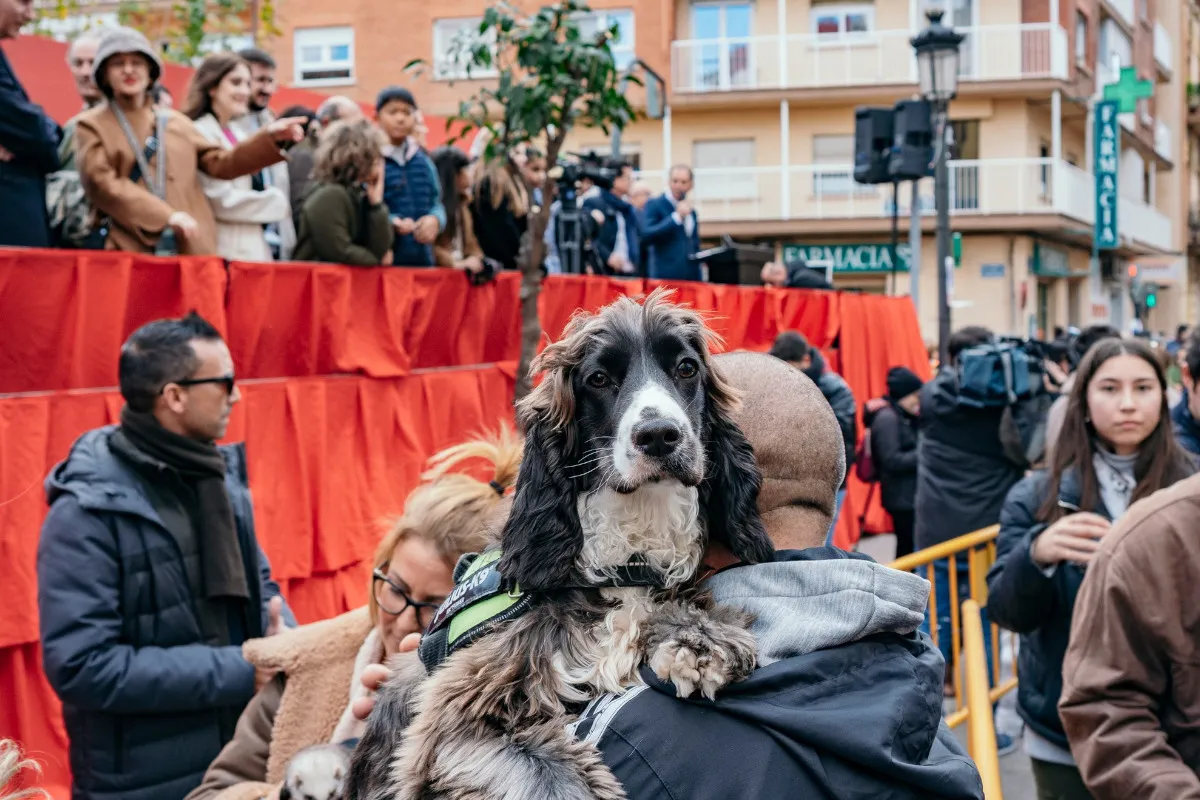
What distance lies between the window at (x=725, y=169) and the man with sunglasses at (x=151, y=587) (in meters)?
32.0

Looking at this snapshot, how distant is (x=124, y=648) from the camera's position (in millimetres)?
3523

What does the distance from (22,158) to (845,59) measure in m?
31.6

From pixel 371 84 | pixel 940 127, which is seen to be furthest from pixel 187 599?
pixel 371 84

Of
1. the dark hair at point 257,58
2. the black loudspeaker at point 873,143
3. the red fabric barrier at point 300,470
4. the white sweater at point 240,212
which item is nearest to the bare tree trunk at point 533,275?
the red fabric barrier at point 300,470

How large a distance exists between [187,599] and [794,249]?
32693 millimetres

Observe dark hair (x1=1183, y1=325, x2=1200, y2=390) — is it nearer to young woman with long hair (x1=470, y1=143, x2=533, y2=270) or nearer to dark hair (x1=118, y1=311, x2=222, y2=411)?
dark hair (x1=118, y1=311, x2=222, y2=411)

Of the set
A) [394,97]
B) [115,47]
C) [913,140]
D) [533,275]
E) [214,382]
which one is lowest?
[214,382]

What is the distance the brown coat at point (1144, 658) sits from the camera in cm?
284

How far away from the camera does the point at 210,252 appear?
21.4ft

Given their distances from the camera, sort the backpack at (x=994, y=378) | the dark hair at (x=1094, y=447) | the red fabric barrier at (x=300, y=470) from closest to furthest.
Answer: the dark hair at (x=1094, y=447)
the red fabric barrier at (x=300, y=470)
the backpack at (x=994, y=378)

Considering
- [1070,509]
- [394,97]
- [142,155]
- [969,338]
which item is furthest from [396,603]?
[969,338]

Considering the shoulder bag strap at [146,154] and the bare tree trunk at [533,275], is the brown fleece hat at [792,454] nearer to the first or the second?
the shoulder bag strap at [146,154]

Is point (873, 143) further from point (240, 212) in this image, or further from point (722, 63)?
point (722, 63)

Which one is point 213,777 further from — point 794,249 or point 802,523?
point 794,249
